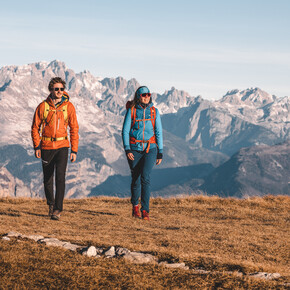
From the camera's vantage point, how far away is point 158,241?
1003 centimetres

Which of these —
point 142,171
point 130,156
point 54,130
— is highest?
point 54,130

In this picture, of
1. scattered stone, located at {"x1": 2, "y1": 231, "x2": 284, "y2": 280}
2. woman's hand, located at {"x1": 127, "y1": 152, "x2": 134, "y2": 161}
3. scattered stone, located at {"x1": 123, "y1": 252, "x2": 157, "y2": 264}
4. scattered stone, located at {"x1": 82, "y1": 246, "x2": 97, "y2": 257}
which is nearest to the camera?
scattered stone, located at {"x1": 2, "y1": 231, "x2": 284, "y2": 280}

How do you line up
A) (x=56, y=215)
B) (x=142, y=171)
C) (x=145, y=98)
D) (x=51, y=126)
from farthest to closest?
(x=142, y=171), (x=145, y=98), (x=56, y=215), (x=51, y=126)

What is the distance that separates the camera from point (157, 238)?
1046 centimetres

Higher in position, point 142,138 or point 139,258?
point 142,138

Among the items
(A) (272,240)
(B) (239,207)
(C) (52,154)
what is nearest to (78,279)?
(A) (272,240)

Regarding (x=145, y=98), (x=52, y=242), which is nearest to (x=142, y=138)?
(x=145, y=98)

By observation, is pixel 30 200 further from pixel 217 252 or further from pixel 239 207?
pixel 217 252

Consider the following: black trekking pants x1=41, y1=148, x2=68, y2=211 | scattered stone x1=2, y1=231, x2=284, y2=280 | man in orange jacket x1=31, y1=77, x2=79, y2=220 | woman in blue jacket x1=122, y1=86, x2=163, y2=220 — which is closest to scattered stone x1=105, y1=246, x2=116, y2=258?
scattered stone x1=2, y1=231, x2=284, y2=280

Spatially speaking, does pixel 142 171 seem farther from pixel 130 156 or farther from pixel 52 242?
pixel 52 242

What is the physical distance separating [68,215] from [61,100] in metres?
→ 3.94

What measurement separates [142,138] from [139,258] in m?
6.45

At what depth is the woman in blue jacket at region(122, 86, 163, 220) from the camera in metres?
13.5

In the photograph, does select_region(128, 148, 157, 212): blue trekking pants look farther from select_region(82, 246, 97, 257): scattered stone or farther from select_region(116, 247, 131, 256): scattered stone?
select_region(82, 246, 97, 257): scattered stone
